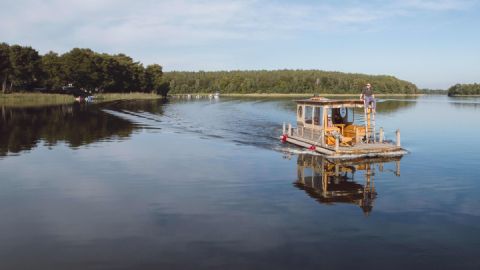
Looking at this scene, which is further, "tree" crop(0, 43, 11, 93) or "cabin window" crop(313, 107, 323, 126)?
"tree" crop(0, 43, 11, 93)

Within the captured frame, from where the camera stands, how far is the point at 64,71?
369ft

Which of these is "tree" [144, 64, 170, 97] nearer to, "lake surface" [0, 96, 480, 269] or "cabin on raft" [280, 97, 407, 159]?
"cabin on raft" [280, 97, 407, 159]

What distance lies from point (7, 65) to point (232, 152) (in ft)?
274

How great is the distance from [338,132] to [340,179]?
26.3 feet

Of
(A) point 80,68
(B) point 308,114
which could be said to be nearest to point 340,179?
(B) point 308,114

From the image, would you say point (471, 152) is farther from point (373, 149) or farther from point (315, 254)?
point (315, 254)

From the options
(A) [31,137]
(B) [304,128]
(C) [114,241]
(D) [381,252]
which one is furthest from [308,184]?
(A) [31,137]

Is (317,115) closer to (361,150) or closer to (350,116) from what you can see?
(350,116)

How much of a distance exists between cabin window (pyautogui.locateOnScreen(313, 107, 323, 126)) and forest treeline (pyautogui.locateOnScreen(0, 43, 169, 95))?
277 feet

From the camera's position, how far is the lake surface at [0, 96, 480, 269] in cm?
1147

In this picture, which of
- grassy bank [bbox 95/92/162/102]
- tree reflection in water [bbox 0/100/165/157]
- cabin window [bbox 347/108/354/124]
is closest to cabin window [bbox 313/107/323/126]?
cabin window [bbox 347/108/354/124]

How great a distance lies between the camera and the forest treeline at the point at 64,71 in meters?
98.6

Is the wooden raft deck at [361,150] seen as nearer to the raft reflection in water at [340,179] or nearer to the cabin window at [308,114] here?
the raft reflection in water at [340,179]

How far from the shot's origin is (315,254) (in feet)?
38.2
